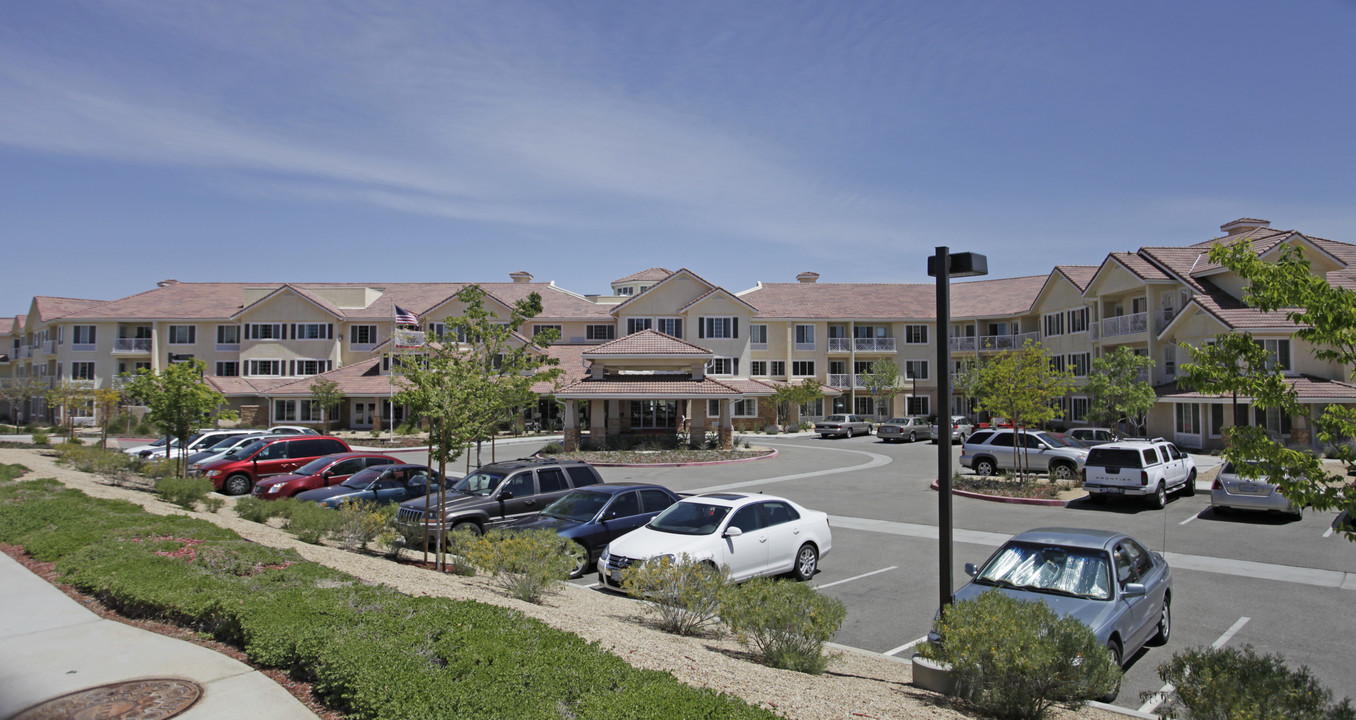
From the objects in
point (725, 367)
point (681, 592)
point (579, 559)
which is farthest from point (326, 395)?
point (681, 592)

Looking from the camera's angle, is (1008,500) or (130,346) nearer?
(1008,500)

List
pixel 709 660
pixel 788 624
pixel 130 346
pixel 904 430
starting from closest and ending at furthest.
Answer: pixel 709 660 < pixel 788 624 < pixel 904 430 < pixel 130 346

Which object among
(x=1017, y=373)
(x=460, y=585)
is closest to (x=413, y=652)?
(x=460, y=585)

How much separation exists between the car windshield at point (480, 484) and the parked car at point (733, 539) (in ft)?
13.4

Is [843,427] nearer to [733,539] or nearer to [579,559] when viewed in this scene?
[733,539]

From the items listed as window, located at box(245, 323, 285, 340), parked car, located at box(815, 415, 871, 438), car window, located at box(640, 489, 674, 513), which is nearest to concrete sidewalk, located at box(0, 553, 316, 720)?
car window, located at box(640, 489, 674, 513)

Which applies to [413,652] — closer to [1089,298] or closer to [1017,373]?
[1017,373]

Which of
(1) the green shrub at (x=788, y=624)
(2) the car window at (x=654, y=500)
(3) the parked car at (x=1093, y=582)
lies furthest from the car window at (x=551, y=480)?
(3) the parked car at (x=1093, y=582)

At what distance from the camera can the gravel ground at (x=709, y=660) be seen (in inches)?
245

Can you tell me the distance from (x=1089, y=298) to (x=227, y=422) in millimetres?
51612

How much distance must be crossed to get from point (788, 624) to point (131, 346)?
207 ft

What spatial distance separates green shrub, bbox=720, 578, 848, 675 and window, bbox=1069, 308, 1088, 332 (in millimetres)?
42898

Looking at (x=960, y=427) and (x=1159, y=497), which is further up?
(x=960, y=427)

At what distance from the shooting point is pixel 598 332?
57.4m
